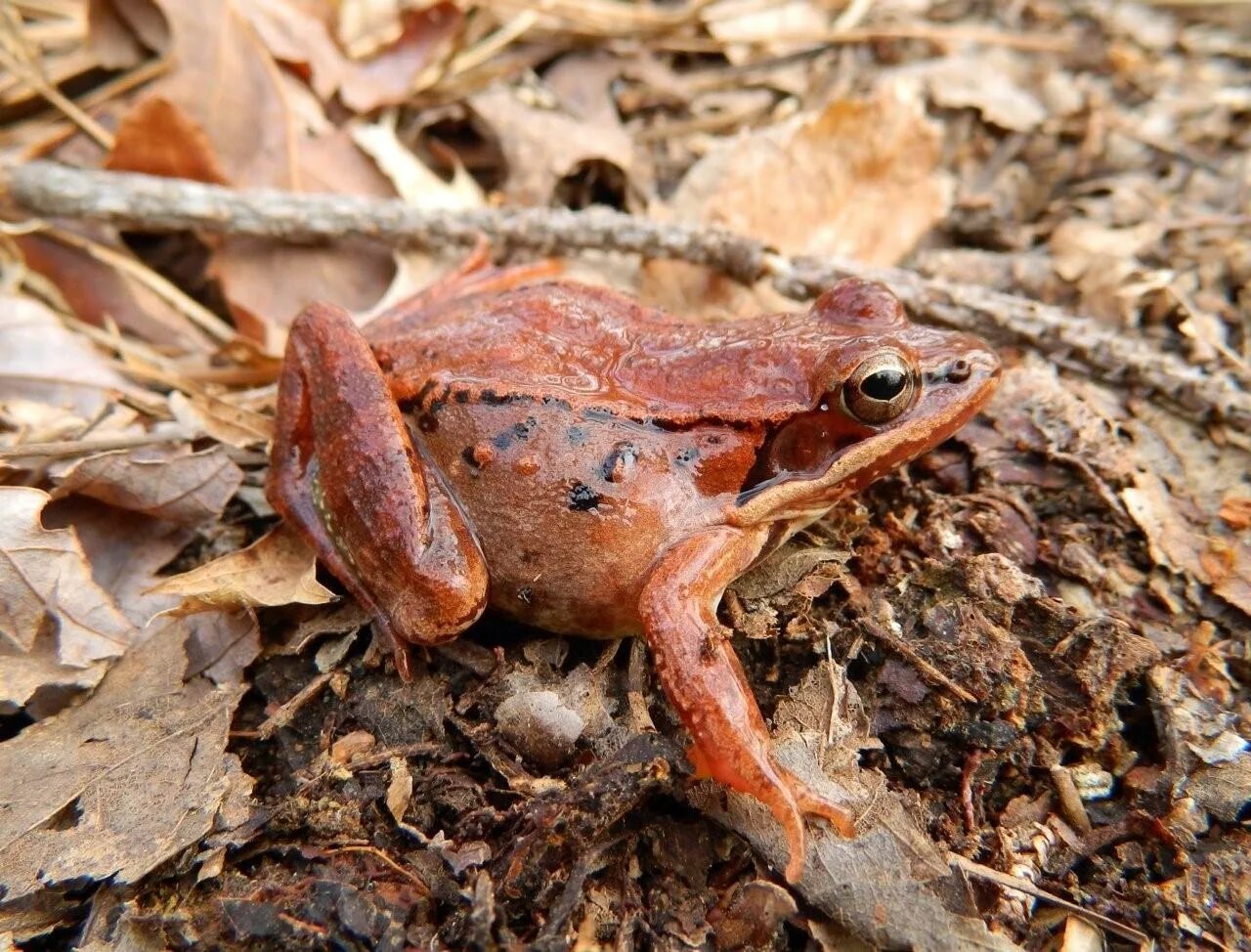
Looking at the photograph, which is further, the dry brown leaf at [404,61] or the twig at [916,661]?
the dry brown leaf at [404,61]

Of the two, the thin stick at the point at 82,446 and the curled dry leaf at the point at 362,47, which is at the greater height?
the curled dry leaf at the point at 362,47

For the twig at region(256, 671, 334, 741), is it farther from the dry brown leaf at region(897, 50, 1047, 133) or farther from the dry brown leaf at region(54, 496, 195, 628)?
the dry brown leaf at region(897, 50, 1047, 133)

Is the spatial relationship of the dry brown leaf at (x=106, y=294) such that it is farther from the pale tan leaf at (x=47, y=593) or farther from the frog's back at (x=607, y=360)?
the frog's back at (x=607, y=360)

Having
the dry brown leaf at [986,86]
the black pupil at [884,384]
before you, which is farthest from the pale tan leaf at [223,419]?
the dry brown leaf at [986,86]

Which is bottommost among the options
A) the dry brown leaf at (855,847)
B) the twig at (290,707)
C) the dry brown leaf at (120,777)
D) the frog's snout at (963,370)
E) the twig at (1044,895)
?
the twig at (1044,895)

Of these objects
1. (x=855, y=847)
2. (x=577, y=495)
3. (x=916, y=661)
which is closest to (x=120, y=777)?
(x=577, y=495)

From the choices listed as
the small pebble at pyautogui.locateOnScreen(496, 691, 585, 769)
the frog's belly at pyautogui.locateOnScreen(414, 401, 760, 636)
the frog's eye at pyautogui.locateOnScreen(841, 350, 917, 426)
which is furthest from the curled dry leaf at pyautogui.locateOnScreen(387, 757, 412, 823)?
the frog's eye at pyautogui.locateOnScreen(841, 350, 917, 426)

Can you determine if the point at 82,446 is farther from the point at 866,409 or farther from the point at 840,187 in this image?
the point at 840,187
